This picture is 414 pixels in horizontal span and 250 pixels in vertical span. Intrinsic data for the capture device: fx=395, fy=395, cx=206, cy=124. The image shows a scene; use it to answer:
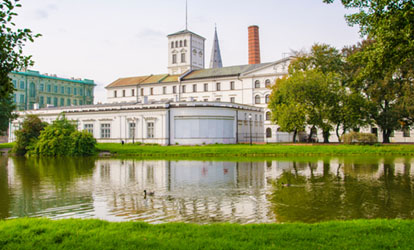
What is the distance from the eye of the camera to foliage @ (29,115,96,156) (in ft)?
134

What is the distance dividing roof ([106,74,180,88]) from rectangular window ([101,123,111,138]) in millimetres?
28334

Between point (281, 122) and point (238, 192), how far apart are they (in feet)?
109

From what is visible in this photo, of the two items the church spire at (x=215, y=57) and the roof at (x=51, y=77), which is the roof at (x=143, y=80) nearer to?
the roof at (x=51, y=77)

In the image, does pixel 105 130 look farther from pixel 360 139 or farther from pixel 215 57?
pixel 215 57

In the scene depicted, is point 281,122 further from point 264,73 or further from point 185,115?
point 264,73

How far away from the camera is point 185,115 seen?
5028 centimetres

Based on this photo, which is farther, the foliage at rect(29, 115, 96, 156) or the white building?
the white building

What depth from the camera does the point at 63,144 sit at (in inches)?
1618

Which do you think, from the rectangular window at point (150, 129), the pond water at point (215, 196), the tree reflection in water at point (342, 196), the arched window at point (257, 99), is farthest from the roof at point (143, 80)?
the tree reflection in water at point (342, 196)

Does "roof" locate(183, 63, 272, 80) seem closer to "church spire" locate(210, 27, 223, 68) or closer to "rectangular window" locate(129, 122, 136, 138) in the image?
"rectangular window" locate(129, 122, 136, 138)

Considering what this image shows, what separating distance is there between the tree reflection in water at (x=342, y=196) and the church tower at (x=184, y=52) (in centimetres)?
6823

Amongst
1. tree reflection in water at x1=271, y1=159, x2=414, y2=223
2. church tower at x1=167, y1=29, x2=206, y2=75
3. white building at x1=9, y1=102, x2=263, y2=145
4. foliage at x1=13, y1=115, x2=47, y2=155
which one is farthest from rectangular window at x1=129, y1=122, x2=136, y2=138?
church tower at x1=167, y1=29, x2=206, y2=75

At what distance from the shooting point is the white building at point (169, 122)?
A: 165 feet

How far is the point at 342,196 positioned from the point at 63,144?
32915 mm
